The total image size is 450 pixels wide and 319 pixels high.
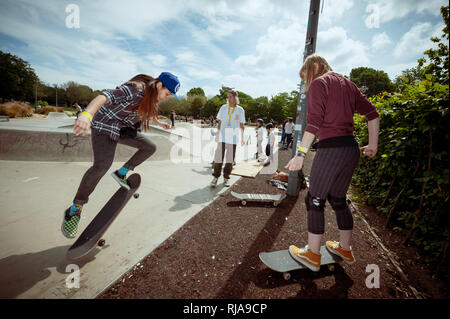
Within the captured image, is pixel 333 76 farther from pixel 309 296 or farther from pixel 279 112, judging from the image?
pixel 279 112

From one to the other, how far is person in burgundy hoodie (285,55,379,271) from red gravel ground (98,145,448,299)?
1.25 feet

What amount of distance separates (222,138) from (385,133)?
325 cm

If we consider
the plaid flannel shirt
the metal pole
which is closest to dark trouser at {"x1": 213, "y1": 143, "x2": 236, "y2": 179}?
the metal pole

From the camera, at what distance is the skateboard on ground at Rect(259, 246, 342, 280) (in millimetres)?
1923

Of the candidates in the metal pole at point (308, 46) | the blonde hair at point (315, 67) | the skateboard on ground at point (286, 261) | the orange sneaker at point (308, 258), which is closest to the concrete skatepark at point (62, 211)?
the skateboard on ground at point (286, 261)

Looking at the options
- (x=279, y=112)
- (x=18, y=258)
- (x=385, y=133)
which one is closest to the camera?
(x=18, y=258)

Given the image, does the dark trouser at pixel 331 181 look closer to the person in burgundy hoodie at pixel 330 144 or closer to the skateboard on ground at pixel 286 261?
the person in burgundy hoodie at pixel 330 144

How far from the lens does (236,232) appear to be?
2.77m

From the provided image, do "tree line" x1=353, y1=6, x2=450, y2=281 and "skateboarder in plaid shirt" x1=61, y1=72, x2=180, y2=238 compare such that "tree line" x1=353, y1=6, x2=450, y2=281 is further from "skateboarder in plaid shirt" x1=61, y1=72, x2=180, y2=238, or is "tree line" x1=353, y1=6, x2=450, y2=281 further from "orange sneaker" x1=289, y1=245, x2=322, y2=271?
"skateboarder in plaid shirt" x1=61, y1=72, x2=180, y2=238

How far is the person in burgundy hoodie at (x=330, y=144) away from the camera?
1.76 metres

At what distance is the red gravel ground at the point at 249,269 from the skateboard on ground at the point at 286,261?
0.12 metres

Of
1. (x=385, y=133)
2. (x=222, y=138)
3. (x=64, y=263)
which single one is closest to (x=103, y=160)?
(x=64, y=263)

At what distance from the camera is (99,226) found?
2.17 m

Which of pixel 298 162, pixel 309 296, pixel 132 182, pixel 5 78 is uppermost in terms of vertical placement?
pixel 5 78
